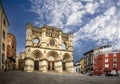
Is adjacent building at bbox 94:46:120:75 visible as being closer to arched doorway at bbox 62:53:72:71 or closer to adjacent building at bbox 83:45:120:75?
adjacent building at bbox 83:45:120:75

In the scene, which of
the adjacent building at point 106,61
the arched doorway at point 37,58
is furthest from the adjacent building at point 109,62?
the arched doorway at point 37,58

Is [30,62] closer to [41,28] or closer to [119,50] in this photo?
[41,28]

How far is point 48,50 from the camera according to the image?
59.6m

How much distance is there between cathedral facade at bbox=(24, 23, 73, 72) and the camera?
186ft

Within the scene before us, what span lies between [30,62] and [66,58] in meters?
13.5

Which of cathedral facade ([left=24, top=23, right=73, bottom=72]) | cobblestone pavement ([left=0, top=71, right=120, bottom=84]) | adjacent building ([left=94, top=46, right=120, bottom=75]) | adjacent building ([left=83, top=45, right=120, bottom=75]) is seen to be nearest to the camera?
cobblestone pavement ([left=0, top=71, right=120, bottom=84])

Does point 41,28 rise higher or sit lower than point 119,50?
higher

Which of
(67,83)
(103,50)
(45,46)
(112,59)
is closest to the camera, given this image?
(67,83)

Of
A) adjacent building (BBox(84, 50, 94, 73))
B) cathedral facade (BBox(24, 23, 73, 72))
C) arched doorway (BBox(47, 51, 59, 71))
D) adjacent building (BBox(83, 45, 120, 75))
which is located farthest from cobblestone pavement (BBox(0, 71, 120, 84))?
adjacent building (BBox(84, 50, 94, 73))

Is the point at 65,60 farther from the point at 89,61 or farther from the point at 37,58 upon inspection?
the point at 89,61

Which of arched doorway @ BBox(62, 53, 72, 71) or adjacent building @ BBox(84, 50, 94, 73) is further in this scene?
adjacent building @ BBox(84, 50, 94, 73)

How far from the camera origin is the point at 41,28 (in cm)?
6128

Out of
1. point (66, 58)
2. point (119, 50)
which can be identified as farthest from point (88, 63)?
point (66, 58)

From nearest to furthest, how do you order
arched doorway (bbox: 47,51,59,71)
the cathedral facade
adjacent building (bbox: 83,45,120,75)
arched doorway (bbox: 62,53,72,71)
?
1. the cathedral facade
2. arched doorway (bbox: 47,51,59,71)
3. arched doorway (bbox: 62,53,72,71)
4. adjacent building (bbox: 83,45,120,75)
